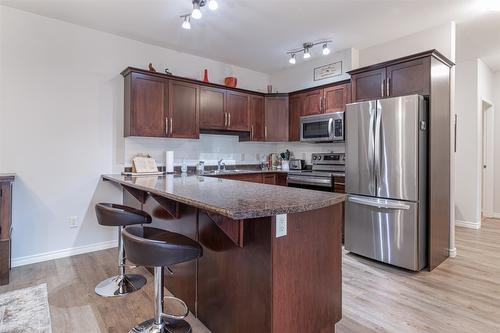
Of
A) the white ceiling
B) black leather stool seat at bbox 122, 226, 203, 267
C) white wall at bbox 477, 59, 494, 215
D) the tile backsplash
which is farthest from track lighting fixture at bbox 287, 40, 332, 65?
black leather stool seat at bbox 122, 226, 203, 267

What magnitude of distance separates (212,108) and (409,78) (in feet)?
8.50

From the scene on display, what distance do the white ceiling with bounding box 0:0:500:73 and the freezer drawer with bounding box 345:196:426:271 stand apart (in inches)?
82.1

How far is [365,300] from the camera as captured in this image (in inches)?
92.5

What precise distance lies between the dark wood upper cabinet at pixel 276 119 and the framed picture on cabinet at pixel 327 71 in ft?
2.17

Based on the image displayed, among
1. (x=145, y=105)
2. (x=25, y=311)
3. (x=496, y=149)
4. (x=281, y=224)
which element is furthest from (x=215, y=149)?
(x=496, y=149)

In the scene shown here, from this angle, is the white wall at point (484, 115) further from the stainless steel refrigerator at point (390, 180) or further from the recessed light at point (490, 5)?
the stainless steel refrigerator at point (390, 180)

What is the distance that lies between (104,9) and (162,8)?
640mm

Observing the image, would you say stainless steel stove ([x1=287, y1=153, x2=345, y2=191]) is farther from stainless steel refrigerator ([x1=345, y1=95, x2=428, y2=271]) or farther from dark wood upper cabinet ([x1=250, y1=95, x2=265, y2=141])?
dark wood upper cabinet ([x1=250, y1=95, x2=265, y2=141])

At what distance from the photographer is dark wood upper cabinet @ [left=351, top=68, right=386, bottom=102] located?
3264 mm

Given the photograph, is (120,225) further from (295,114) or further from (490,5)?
(490,5)

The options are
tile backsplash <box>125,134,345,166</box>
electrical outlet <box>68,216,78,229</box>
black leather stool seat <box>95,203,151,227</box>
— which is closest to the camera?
black leather stool seat <box>95,203,151,227</box>

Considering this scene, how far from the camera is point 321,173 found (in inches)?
157

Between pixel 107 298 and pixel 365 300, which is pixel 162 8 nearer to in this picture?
pixel 107 298

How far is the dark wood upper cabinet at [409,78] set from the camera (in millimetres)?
2916
